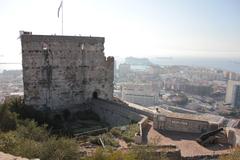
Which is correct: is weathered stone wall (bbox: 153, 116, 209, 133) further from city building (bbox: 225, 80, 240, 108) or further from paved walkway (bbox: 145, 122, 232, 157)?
city building (bbox: 225, 80, 240, 108)

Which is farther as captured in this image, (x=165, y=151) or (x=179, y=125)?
(x=179, y=125)

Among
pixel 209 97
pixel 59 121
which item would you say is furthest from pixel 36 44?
pixel 209 97

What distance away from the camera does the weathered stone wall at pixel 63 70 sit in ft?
78.0

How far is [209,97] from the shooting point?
341ft

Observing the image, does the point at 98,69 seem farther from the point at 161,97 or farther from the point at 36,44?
the point at 161,97

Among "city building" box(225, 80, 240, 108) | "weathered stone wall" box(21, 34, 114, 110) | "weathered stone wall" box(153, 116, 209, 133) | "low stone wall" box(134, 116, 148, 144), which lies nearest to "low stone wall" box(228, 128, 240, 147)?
"weathered stone wall" box(153, 116, 209, 133)

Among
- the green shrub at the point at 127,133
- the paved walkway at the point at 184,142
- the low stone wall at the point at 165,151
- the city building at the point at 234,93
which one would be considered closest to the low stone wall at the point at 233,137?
the paved walkway at the point at 184,142

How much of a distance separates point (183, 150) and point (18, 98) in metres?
15.2

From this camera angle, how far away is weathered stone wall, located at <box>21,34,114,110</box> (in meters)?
23.8

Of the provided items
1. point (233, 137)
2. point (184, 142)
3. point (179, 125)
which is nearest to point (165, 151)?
point (184, 142)

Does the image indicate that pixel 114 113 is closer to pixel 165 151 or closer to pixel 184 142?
pixel 184 142

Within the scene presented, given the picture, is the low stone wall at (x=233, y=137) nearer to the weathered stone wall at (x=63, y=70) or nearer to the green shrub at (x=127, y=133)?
the green shrub at (x=127, y=133)

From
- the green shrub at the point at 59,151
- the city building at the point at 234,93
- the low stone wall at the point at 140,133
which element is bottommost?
the city building at the point at 234,93

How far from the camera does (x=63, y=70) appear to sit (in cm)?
2522
